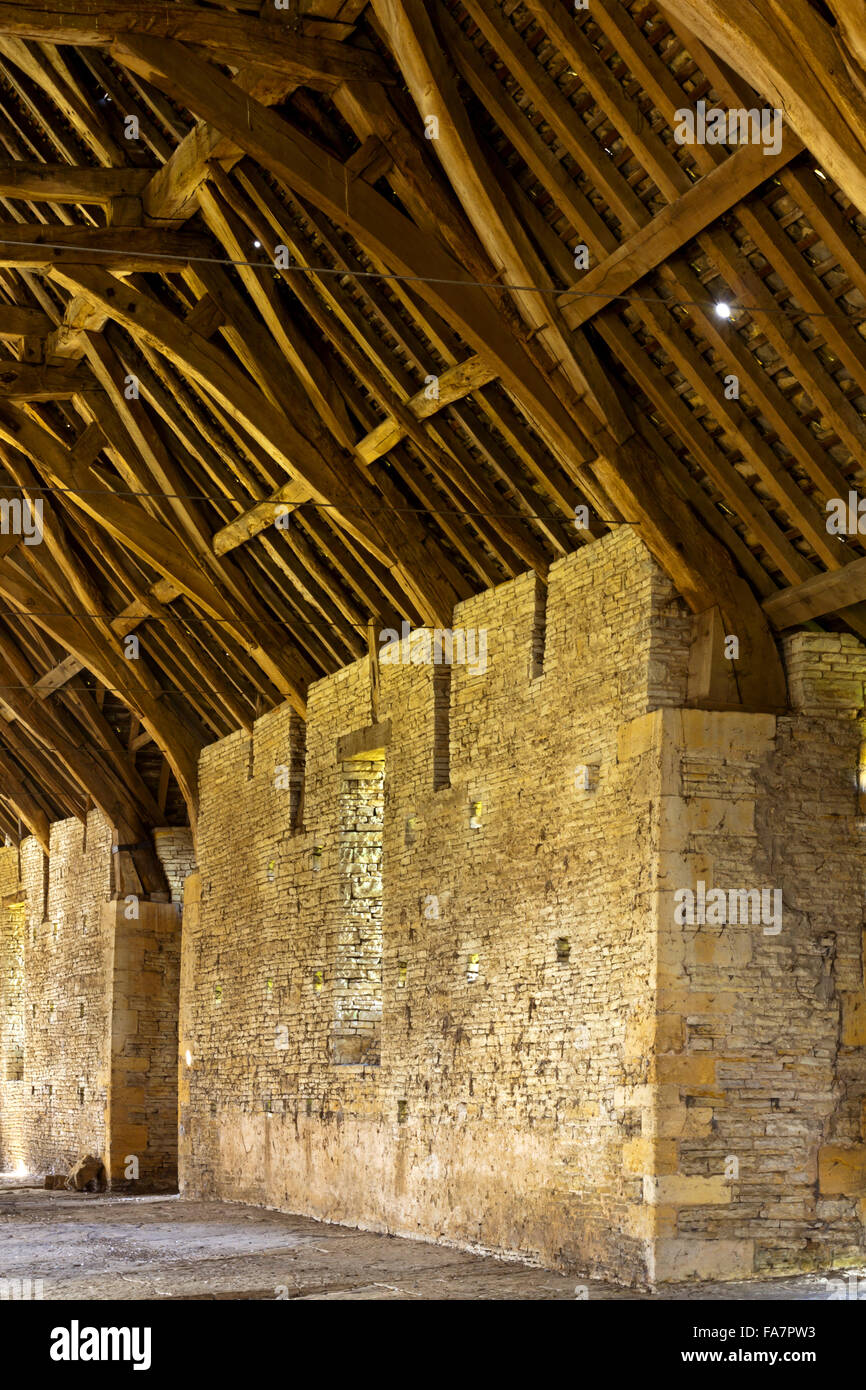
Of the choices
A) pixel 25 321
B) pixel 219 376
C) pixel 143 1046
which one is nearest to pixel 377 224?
pixel 219 376

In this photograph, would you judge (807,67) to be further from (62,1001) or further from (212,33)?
(62,1001)

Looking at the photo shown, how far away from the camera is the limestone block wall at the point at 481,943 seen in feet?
→ 29.0

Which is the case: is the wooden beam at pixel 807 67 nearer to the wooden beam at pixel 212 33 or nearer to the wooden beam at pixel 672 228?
the wooden beam at pixel 672 228

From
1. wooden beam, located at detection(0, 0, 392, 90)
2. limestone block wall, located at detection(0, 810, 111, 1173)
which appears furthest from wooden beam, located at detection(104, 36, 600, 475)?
limestone block wall, located at detection(0, 810, 111, 1173)

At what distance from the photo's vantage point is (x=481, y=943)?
10258 millimetres

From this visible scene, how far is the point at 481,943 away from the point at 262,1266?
2284mm

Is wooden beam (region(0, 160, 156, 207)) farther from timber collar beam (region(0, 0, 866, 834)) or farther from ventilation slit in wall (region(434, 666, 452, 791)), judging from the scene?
ventilation slit in wall (region(434, 666, 452, 791))

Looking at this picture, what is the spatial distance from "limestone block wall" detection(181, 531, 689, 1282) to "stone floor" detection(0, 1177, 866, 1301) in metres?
0.30

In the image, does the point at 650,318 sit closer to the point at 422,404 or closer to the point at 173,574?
the point at 422,404

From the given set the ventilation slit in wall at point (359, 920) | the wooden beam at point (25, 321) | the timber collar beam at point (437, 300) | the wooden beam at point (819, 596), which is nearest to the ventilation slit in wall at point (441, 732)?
the timber collar beam at point (437, 300)

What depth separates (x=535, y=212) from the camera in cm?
852

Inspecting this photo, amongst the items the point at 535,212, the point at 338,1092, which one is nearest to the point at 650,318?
the point at 535,212

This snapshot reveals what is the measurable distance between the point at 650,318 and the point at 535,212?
36.4 inches

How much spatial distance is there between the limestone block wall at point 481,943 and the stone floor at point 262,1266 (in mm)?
297
